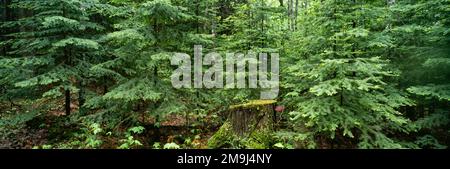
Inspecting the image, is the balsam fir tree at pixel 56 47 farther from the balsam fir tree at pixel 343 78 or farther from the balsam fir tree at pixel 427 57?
the balsam fir tree at pixel 427 57

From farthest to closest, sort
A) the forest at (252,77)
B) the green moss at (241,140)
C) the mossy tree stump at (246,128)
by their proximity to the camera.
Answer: the mossy tree stump at (246,128) → the green moss at (241,140) → the forest at (252,77)

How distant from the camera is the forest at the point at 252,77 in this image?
9.91 meters

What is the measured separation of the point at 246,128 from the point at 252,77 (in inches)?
79.2

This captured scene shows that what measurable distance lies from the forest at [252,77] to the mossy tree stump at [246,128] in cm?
3

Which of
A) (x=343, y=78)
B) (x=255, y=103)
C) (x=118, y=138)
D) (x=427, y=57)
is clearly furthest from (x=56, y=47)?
(x=427, y=57)

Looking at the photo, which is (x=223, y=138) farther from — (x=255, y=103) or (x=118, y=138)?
(x=118, y=138)

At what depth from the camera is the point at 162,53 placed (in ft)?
34.9

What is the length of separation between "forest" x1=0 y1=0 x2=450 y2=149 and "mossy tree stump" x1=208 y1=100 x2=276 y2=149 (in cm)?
3

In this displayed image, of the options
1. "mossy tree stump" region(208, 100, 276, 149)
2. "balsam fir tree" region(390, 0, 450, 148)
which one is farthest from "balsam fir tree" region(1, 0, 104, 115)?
"balsam fir tree" region(390, 0, 450, 148)

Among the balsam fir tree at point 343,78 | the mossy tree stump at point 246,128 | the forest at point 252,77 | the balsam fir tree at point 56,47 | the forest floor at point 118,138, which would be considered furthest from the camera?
the balsam fir tree at point 56,47

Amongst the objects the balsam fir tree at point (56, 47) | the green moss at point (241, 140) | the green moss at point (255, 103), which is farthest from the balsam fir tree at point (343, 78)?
the balsam fir tree at point (56, 47)

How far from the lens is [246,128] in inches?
423
